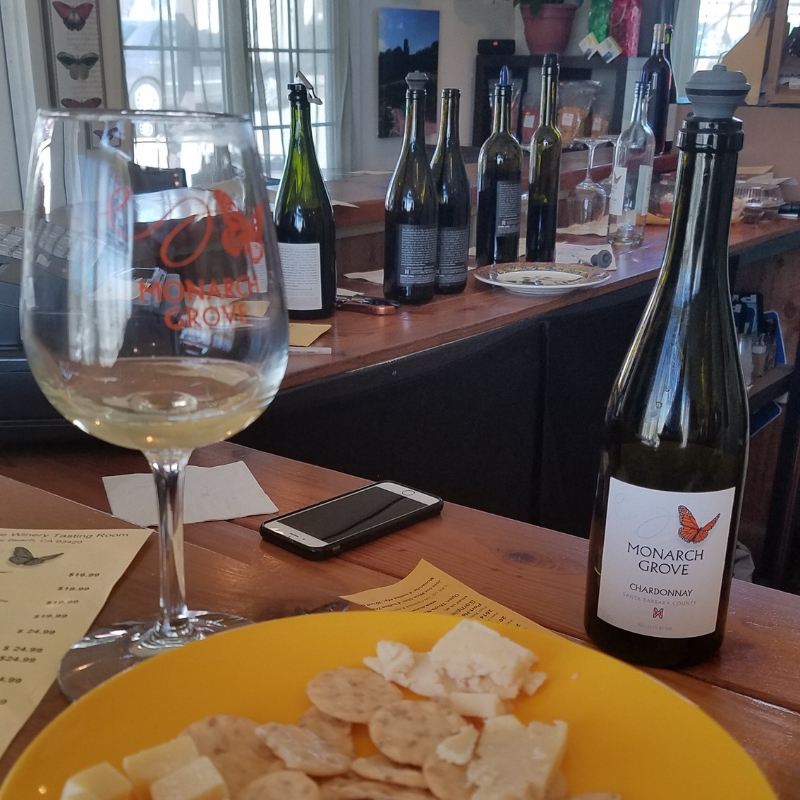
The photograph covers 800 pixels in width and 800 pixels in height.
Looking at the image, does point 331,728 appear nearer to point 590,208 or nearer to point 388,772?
point 388,772

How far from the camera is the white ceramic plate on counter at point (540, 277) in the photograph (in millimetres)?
1553

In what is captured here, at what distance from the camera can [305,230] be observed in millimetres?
1384

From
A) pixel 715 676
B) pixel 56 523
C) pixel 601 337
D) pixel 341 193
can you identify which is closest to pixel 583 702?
pixel 715 676

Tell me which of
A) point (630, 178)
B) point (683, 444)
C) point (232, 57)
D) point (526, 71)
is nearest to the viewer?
point (683, 444)

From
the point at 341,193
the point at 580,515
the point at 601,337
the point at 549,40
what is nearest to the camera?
the point at 601,337

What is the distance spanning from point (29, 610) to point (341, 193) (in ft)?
6.19

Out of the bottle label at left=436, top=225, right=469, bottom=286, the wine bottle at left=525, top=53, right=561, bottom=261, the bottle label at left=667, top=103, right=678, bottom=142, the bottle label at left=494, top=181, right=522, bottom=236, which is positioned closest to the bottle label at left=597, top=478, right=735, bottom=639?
the bottle label at left=436, top=225, right=469, bottom=286

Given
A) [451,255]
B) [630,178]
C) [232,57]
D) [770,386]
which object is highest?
[232,57]

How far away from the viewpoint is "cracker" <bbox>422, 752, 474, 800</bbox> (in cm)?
33

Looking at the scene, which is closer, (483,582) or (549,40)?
(483,582)

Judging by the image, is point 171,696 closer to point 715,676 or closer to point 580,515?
point 715,676

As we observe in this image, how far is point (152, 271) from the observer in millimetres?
391

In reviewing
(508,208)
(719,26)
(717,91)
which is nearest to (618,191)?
(508,208)

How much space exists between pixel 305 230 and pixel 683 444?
91cm
